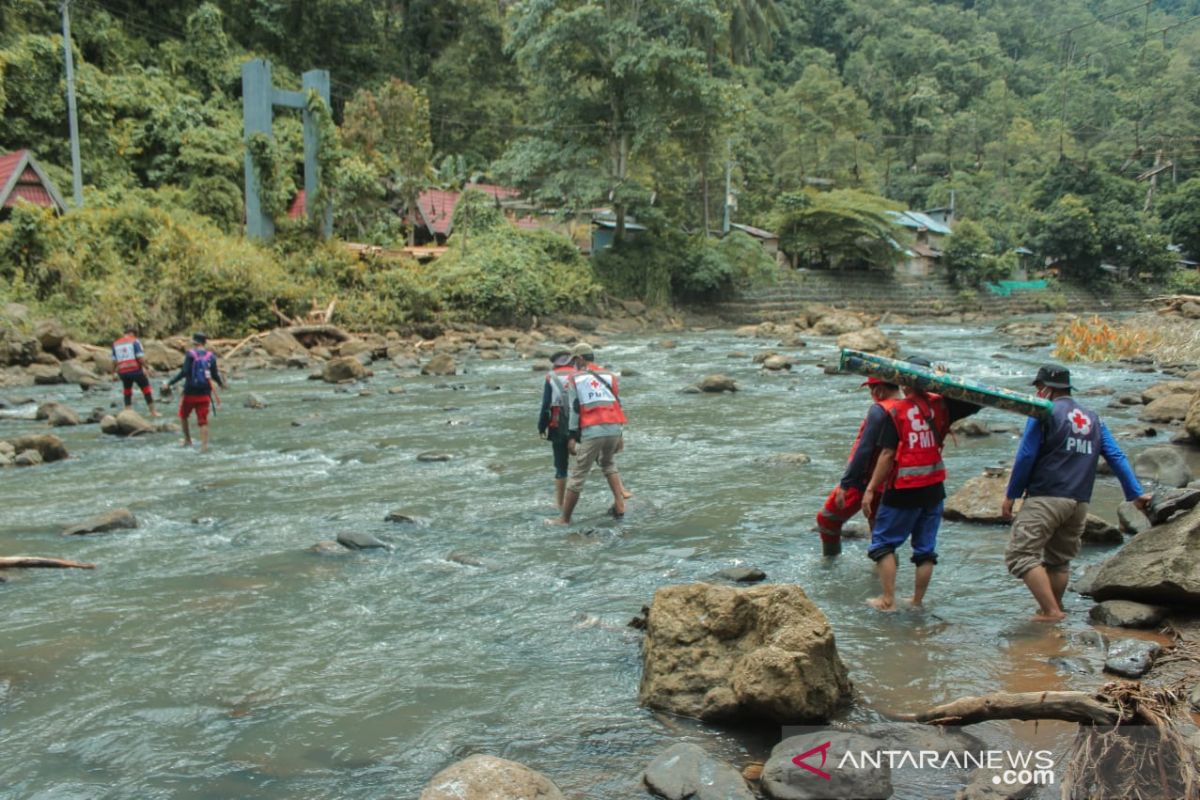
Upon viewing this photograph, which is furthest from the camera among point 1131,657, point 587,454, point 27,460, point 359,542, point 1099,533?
point 27,460

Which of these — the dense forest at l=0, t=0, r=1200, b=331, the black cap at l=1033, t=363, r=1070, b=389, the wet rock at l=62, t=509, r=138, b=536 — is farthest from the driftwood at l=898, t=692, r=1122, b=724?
the dense forest at l=0, t=0, r=1200, b=331

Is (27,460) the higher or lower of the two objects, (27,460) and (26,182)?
the lower

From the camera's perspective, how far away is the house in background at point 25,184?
28375mm

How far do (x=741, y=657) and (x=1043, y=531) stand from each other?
7.88ft

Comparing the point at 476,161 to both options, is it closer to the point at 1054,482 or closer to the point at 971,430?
→ the point at 971,430

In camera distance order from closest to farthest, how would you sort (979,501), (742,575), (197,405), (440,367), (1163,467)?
(742,575)
(979,501)
(1163,467)
(197,405)
(440,367)

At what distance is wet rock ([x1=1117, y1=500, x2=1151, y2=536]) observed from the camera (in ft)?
26.7

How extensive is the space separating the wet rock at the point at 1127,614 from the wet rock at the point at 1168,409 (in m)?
9.07

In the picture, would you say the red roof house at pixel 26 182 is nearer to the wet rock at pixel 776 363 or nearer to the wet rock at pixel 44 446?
the wet rock at pixel 44 446

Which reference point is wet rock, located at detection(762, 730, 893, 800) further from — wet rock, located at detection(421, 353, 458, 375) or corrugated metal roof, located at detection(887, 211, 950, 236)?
corrugated metal roof, located at detection(887, 211, 950, 236)

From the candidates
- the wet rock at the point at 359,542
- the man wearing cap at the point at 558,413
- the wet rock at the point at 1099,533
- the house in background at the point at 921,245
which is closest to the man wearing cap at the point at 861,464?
the wet rock at the point at 1099,533

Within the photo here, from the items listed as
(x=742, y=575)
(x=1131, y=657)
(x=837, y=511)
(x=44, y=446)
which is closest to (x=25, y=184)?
(x=44, y=446)

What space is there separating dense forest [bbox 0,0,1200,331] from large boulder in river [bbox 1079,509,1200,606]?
2600cm

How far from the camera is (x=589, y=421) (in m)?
9.17
